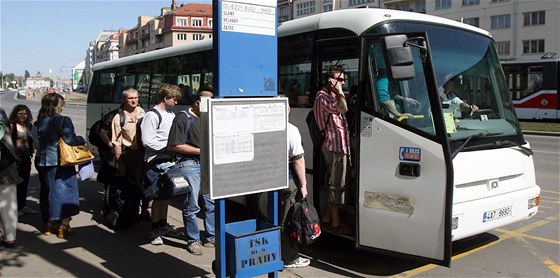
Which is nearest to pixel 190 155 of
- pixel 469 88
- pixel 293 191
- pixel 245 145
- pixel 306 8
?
pixel 293 191

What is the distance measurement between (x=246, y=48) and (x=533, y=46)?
162ft

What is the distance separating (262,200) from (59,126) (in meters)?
2.74

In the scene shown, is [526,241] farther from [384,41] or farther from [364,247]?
[384,41]

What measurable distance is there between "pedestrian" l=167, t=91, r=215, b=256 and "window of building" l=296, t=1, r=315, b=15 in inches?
2544

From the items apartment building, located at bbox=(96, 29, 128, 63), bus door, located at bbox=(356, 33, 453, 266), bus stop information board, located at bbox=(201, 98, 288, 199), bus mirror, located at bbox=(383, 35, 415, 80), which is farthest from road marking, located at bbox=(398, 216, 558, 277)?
apartment building, located at bbox=(96, 29, 128, 63)

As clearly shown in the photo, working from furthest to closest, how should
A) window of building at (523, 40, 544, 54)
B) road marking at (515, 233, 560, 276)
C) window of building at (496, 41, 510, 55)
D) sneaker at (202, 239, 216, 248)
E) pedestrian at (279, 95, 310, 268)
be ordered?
1. window of building at (496, 41, 510, 55)
2. window of building at (523, 40, 544, 54)
3. sneaker at (202, 239, 216, 248)
4. road marking at (515, 233, 560, 276)
5. pedestrian at (279, 95, 310, 268)

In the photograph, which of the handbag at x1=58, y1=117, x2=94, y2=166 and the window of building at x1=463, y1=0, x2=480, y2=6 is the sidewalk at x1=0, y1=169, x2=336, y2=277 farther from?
the window of building at x1=463, y1=0, x2=480, y2=6

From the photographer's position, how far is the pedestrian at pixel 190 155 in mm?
5250

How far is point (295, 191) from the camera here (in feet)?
16.5

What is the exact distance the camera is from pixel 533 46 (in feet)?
151

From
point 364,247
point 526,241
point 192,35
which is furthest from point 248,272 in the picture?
point 192,35

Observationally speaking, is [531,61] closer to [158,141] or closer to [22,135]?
[158,141]

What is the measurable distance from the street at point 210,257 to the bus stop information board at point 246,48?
205 centimetres

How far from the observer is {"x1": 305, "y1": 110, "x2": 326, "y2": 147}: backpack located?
17.6 feet
